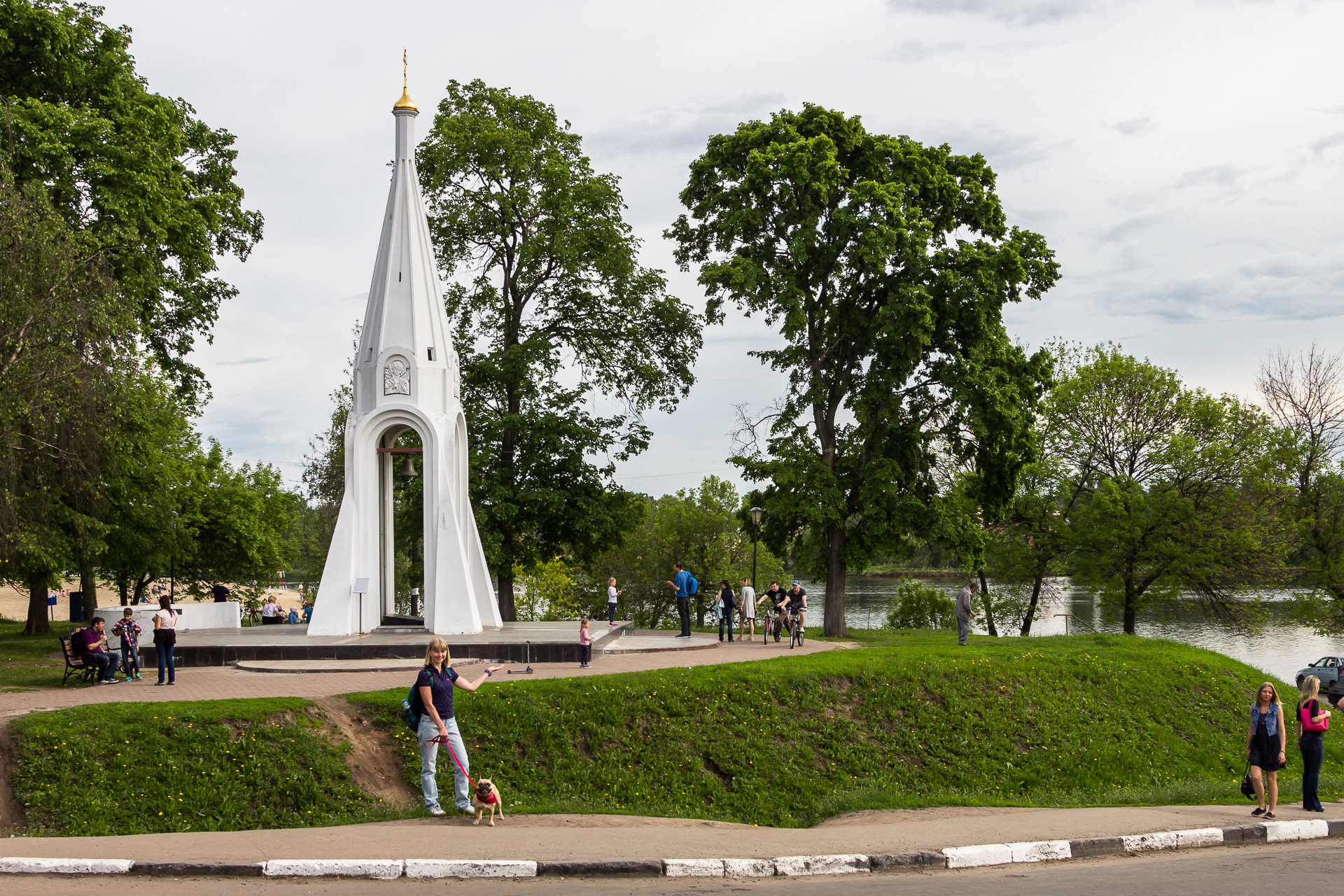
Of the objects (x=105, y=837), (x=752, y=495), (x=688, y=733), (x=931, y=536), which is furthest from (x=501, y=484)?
(x=105, y=837)

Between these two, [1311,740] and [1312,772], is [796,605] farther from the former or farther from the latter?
[1312,772]

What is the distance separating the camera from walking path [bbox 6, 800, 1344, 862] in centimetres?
832

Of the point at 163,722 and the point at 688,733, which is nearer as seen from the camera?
the point at 163,722

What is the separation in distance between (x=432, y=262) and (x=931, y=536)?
14.4 meters

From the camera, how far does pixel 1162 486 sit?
34406 mm

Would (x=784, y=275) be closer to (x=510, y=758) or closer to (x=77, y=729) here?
(x=510, y=758)

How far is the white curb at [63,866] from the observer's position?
7.82 meters

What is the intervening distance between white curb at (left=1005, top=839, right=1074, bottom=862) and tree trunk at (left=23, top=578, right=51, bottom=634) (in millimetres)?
32136

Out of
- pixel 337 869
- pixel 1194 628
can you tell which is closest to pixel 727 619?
pixel 337 869

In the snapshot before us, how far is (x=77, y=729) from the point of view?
12070 millimetres

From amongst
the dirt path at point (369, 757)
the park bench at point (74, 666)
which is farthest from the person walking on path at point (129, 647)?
the dirt path at point (369, 757)

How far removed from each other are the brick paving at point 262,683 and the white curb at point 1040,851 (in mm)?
8969

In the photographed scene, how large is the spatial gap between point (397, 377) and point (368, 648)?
240 inches

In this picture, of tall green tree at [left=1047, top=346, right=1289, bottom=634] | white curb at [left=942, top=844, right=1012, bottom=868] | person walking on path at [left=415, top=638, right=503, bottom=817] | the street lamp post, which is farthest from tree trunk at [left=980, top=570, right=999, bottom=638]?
person walking on path at [left=415, top=638, right=503, bottom=817]
